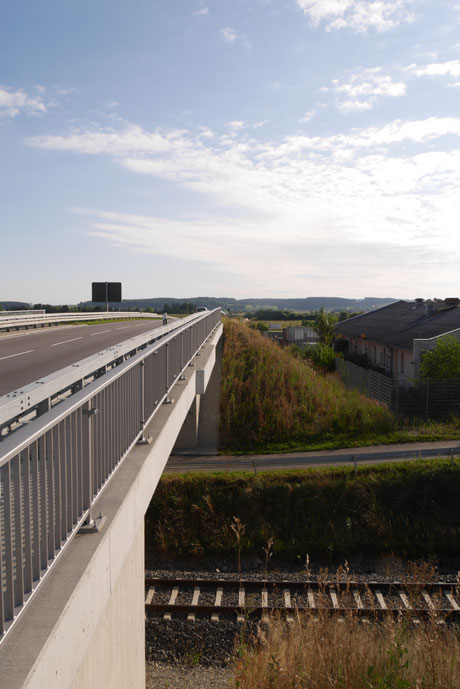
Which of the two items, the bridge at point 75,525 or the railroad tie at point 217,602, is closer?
the bridge at point 75,525

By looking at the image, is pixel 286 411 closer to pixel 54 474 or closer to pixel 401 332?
pixel 401 332

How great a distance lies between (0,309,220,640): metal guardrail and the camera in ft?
9.04

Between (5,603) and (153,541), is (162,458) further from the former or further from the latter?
(153,541)

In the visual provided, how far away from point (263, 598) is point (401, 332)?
98.3 feet

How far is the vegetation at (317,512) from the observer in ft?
50.5

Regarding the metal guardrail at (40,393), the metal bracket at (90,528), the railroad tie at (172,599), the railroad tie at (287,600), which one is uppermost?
the metal guardrail at (40,393)

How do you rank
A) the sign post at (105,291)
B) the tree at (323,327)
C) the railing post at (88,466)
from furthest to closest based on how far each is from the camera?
the tree at (323,327) → the sign post at (105,291) → the railing post at (88,466)

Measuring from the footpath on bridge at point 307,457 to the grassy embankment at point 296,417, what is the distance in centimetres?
68

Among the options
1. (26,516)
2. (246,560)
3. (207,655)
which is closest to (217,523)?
(246,560)

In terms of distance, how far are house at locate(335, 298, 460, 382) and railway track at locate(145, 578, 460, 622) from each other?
18.3m

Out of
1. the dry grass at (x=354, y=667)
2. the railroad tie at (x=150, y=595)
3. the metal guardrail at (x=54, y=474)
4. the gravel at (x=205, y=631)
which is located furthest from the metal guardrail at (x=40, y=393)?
the railroad tie at (x=150, y=595)

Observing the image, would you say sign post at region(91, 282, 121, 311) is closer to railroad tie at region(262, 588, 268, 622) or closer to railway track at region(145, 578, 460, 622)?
railway track at region(145, 578, 460, 622)

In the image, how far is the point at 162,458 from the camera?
23.8 ft

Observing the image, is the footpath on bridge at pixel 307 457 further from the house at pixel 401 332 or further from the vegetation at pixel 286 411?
the house at pixel 401 332
